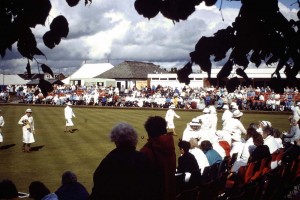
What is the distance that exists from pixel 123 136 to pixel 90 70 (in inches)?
2715

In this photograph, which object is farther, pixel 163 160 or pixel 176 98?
pixel 176 98

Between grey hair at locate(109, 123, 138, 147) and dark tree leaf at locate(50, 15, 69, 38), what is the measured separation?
4.92ft

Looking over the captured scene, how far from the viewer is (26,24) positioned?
7.76 ft

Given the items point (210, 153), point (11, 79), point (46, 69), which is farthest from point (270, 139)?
point (11, 79)

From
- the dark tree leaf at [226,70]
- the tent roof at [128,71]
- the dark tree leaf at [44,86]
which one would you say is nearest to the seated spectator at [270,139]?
the dark tree leaf at [226,70]

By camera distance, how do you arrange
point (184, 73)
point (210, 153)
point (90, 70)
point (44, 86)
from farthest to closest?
point (90, 70) → point (210, 153) → point (184, 73) → point (44, 86)

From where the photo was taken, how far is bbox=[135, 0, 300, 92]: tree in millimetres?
2531

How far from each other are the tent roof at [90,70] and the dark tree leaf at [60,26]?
219 feet

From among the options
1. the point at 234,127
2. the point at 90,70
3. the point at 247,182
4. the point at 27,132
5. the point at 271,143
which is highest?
the point at 90,70

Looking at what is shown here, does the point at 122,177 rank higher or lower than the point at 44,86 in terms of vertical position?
lower

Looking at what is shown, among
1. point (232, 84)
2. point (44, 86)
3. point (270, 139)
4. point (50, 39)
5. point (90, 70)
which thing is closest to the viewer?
point (50, 39)

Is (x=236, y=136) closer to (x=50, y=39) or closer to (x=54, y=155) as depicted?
(x=54, y=155)

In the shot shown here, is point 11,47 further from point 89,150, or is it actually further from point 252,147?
point 89,150

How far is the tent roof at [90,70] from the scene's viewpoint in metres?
69.1
